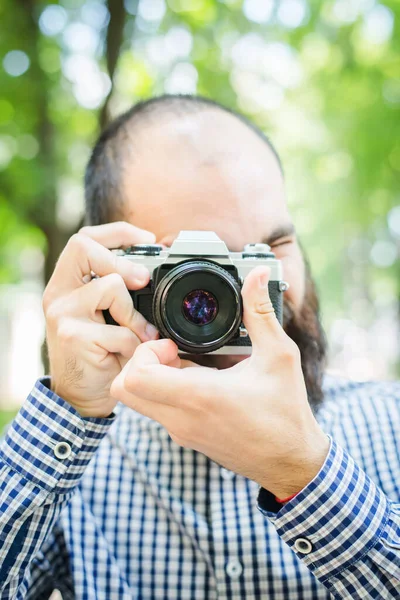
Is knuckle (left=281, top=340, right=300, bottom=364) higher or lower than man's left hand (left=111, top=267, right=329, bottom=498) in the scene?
higher

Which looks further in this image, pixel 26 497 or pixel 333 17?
pixel 333 17

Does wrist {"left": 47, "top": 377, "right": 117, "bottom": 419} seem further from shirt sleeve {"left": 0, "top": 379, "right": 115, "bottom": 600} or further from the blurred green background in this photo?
the blurred green background

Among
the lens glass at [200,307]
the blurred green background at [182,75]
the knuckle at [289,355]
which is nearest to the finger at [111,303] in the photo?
the lens glass at [200,307]

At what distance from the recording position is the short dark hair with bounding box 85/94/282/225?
1759 millimetres

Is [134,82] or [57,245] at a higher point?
[134,82]

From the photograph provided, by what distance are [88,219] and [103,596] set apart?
3.76ft

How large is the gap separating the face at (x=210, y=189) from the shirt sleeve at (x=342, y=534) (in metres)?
0.42

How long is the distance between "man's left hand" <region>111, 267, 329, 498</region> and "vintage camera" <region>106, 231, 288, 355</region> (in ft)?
0.38

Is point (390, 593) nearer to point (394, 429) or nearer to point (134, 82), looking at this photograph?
point (394, 429)

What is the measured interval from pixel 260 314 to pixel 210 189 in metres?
0.57

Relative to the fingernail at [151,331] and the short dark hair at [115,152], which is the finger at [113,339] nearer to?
the fingernail at [151,331]

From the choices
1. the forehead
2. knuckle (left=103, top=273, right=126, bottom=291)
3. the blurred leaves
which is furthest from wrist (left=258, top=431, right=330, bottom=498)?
the blurred leaves

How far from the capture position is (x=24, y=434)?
1.29 m

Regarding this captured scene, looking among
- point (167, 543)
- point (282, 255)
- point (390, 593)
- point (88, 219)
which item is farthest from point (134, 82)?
point (390, 593)
